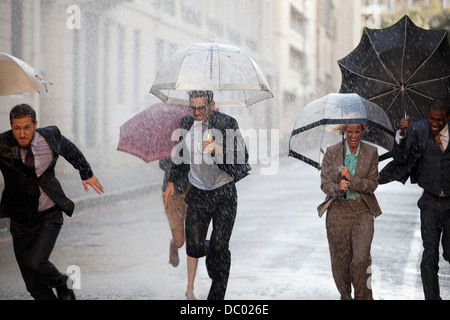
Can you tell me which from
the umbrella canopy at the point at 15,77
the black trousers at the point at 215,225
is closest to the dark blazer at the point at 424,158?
the black trousers at the point at 215,225

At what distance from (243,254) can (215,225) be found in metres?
2.84

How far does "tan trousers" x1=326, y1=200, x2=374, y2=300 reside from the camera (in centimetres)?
500

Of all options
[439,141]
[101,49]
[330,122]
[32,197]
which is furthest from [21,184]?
[101,49]

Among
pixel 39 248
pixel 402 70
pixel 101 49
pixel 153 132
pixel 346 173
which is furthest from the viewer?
pixel 101 49

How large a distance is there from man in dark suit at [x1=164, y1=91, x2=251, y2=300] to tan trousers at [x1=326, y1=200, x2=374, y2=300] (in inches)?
31.2

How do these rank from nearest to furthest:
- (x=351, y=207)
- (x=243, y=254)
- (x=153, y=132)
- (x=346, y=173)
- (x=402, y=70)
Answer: (x=346, y=173) < (x=351, y=207) < (x=402, y=70) < (x=153, y=132) < (x=243, y=254)

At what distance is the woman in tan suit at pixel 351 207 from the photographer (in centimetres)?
500

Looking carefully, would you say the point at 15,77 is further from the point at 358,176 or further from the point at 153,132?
the point at 358,176

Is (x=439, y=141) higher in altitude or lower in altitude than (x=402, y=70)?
lower

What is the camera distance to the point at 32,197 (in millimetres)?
4773

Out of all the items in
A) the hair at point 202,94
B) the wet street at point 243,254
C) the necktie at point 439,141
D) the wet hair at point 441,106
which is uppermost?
the hair at point 202,94

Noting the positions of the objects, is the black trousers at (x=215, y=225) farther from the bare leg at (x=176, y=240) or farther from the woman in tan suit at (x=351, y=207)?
the bare leg at (x=176, y=240)

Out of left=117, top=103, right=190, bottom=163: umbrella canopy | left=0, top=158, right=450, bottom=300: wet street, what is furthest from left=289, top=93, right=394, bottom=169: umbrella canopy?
left=0, top=158, right=450, bottom=300: wet street

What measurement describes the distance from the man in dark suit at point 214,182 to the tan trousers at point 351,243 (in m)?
0.79
